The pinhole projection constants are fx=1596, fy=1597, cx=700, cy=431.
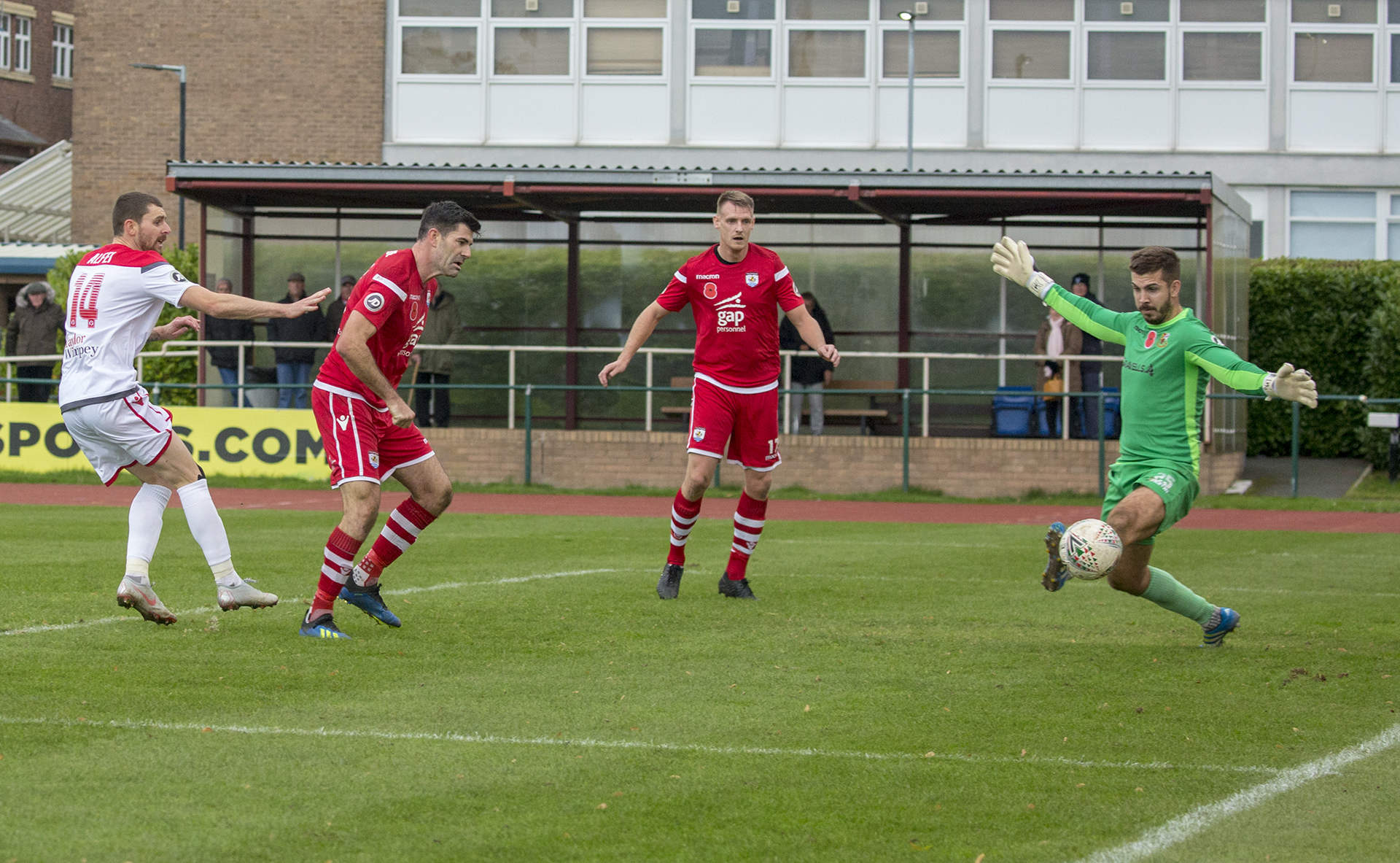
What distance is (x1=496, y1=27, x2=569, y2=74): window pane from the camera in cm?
3008

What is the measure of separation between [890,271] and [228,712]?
63.6 ft

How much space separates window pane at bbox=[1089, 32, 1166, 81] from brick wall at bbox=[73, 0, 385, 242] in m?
13.6

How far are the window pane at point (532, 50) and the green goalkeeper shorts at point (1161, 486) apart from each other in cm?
2406

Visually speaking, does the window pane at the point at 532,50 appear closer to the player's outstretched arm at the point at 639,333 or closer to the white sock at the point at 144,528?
the player's outstretched arm at the point at 639,333

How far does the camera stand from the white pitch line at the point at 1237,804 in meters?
4.14

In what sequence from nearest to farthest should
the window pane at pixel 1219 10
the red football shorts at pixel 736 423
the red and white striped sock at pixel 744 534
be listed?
1. the red football shorts at pixel 736 423
2. the red and white striped sock at pixel 744 534
3. the window pane at pixel 1219 10

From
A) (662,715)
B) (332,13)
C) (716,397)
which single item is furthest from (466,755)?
(332,13)

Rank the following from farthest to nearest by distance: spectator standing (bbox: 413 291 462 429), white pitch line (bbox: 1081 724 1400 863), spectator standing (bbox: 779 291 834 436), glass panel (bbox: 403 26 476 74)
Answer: glass panel (bbox: 403 26 476 74), spectator standing (bbox: 413 291 462 429), spectator standing (bbox: 779 291 834 436), white pitch line (bbox: 1081 724 1400 863)

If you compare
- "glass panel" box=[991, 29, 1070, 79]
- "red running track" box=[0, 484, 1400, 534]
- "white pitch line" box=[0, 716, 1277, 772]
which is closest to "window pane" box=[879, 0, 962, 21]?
"glass panel" box=[991, 29, 1070, 79]

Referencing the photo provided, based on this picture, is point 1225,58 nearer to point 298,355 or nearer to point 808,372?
point 808,372

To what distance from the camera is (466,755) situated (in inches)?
199

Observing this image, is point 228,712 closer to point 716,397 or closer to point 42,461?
point 716,397

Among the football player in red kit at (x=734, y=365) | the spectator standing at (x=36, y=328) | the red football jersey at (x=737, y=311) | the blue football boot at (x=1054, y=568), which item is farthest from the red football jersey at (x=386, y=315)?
the spectator standing at (x=36, y=328)

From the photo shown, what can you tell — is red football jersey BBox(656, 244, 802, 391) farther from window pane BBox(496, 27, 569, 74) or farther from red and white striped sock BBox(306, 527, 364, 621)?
window pane BBox(496, 27, 569, 74)
